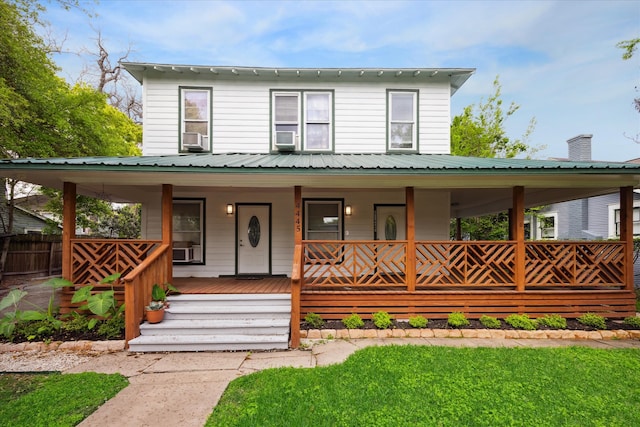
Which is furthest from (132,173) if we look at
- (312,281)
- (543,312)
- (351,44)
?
(351,44)

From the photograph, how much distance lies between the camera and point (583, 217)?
551 inches

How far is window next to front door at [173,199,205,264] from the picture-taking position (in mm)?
7777

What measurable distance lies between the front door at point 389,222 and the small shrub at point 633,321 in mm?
4674

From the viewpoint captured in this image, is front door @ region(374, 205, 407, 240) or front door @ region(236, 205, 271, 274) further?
front door @ region(374, 205, 407, 240)

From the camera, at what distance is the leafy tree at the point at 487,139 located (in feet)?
46.4

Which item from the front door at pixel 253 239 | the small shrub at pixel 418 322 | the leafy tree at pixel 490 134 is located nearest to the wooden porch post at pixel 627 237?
the small shrub at pixel 418 322

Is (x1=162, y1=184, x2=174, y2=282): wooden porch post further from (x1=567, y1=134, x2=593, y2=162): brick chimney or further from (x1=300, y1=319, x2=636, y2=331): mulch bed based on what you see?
(x1=567, y1=134, x2=593, y2=162): brick chimney

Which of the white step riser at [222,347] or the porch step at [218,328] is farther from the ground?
the porch step at [218,328]

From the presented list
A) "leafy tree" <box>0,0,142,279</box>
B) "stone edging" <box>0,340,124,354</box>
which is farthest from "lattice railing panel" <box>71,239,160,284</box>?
"leafy tree" <box>0,0,142,279</box>

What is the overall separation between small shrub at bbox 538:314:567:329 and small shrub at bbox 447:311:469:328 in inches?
59.4

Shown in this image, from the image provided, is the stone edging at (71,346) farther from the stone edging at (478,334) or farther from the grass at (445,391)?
the stone edging at (478,334)

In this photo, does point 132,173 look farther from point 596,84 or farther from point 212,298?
point 596,84

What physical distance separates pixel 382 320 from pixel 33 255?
14.8 metres

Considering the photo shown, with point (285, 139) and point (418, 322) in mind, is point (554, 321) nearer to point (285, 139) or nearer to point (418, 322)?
point (418, 322)
